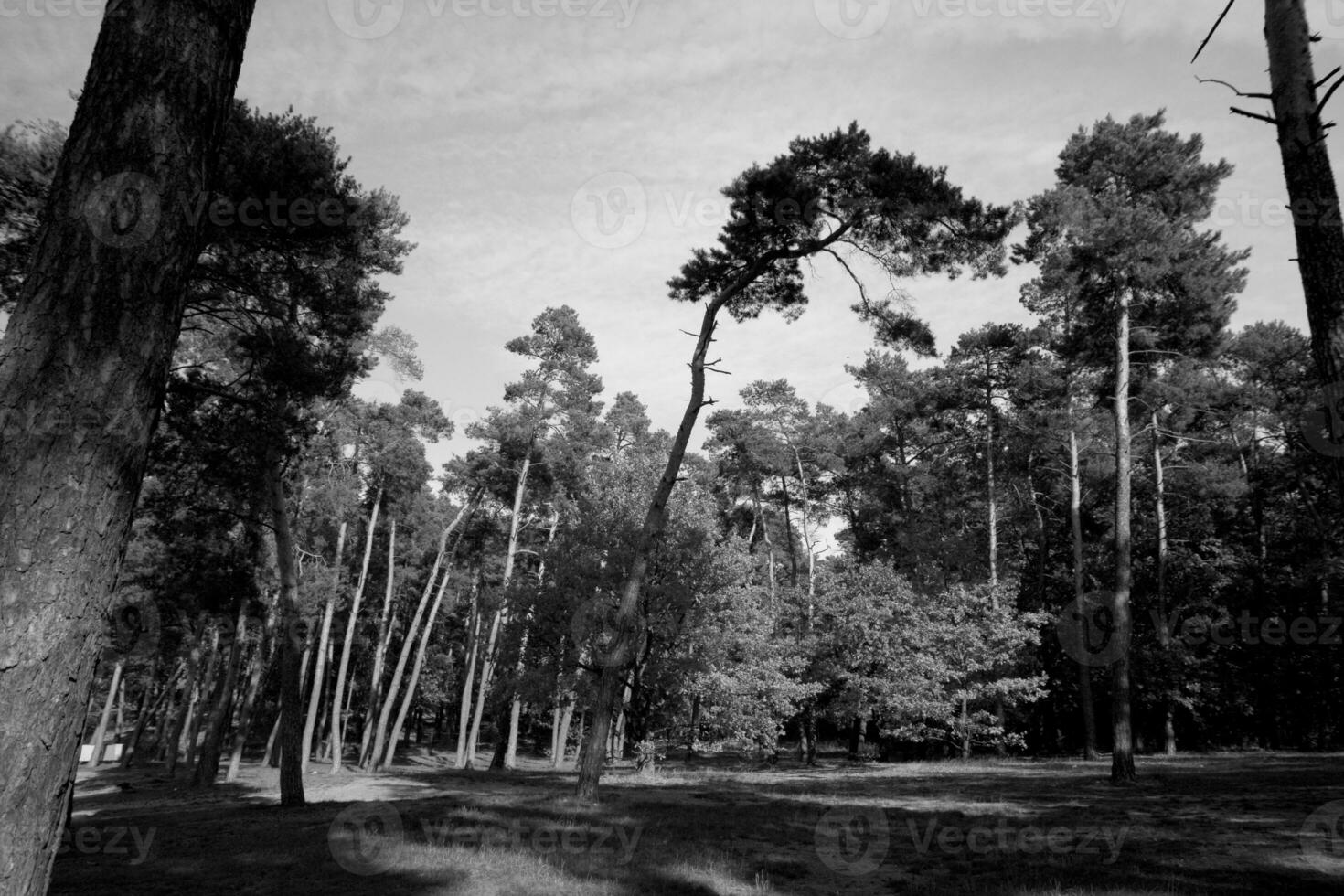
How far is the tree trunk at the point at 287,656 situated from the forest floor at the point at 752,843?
0.63 meters

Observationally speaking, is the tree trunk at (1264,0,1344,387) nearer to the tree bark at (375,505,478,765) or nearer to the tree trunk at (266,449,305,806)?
the tree trunk at (266,449,305,806)

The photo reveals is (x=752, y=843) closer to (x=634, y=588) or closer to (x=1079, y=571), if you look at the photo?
(x=634, y=588)

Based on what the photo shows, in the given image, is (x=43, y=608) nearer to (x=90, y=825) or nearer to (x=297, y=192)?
(x=297, y=192)

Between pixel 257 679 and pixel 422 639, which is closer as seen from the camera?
pixel 257 679

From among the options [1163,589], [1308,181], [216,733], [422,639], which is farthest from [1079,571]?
[216,733]

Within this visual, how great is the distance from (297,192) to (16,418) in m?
10.8

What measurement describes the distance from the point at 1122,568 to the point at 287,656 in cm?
1807

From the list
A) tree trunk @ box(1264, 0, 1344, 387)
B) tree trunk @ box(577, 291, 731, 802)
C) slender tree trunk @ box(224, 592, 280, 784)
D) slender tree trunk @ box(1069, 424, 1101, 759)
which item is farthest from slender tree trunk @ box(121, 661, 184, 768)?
tree trunk @ box(1264, 0, 1344, 387)

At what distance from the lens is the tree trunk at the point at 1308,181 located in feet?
17.5


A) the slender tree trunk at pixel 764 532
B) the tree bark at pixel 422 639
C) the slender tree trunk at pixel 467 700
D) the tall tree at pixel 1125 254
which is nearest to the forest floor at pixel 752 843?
the tall tree at pixel 1125 254

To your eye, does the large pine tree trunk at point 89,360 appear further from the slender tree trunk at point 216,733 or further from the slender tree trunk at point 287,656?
the slender tree trunk at point 216,733

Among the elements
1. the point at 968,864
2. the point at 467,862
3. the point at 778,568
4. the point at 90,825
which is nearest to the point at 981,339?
the point at 778,568

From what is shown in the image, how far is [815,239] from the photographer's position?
14.9m

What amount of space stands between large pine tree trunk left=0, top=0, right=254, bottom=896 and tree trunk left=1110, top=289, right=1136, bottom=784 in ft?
60.0
